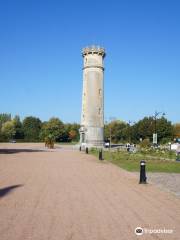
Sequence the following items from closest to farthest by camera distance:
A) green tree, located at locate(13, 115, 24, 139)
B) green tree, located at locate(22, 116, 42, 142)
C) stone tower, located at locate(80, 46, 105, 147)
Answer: stone tower, located at locate(80, 46, 105, 147)
green tree, located at locate(22, 116, 42, 142)
green tree, located at locate(13, 115, 24, 139)

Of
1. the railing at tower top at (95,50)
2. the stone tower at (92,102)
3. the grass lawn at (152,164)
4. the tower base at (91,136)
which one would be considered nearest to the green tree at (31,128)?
the tower base at (91,136)

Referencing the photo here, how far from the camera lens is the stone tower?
217 ft

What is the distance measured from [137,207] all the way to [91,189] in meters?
3.58

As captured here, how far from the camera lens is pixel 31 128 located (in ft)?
413

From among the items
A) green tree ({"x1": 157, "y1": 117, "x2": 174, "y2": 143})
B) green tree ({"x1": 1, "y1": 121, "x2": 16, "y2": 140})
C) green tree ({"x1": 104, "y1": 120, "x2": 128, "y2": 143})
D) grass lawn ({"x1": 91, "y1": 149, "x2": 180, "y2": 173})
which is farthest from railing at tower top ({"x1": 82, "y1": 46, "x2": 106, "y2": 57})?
green tree ({"x1": 1, "y1": 121, "x2": 16, "y2": 140})

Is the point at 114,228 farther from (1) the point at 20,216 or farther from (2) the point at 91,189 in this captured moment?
(2) the point at 91,189

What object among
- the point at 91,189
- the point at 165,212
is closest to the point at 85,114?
the point at 91,189

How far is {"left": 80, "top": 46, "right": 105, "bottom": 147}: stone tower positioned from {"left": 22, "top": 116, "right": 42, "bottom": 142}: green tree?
5295cm

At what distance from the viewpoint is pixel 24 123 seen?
129125 mm

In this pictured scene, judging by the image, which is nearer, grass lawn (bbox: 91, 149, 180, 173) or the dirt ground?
the dirt ground

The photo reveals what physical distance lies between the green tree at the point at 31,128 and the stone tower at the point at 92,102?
53.0 meters

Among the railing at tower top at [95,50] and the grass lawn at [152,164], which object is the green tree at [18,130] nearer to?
the railing at tower top at [95,50]

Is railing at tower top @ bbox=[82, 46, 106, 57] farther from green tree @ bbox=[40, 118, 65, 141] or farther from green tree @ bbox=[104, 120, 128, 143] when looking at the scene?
green tree @ bbox=[104, 120, 128, 143]

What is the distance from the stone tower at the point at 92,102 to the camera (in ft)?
217
